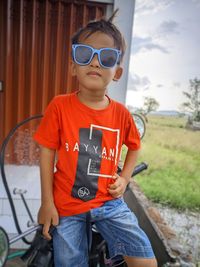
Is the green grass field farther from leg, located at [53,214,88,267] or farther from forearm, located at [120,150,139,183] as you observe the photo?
leg, located at [53,214,88,267]

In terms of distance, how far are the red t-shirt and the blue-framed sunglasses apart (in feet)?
0.52

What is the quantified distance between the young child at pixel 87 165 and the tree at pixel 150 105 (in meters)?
1.37

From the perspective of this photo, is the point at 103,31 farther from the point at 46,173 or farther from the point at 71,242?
the point at 71,242

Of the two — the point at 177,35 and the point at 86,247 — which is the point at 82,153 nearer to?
the point at 86,247

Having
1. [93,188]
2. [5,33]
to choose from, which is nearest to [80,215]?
[93,188]

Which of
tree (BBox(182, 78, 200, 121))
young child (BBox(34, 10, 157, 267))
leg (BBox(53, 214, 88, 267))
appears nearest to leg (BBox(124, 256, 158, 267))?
young child (BBox(34, 10, 157, 267))

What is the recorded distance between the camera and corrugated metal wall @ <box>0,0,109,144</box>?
200 cm

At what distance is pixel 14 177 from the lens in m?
2.18

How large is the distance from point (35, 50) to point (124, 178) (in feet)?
4.51

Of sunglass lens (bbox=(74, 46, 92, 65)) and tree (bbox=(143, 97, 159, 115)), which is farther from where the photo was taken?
tree (bbox=(143, 97, 159, 115))

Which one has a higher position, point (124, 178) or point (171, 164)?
point (124, 178)

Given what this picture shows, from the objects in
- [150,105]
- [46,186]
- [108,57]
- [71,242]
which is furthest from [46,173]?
[150,105]

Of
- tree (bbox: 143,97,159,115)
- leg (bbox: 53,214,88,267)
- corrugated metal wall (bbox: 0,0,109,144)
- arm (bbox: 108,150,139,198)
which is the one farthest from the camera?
tree (bbox: 143,97,159,115)

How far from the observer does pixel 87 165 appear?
40.0 inches
